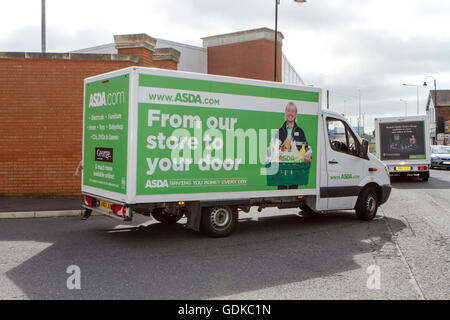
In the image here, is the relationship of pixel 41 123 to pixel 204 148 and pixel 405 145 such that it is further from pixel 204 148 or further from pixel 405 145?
pixel 405 145

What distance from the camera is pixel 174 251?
7035mm

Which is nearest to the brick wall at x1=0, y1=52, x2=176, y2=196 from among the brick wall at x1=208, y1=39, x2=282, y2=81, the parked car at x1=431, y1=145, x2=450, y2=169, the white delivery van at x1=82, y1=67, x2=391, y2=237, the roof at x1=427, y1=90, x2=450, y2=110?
the white delivery van at x1=82, y1=67, x2=391, y2=237

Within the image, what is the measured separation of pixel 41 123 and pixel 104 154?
5725mm

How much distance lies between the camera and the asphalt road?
5.08 m

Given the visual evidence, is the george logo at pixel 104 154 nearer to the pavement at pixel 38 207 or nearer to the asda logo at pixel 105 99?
the asda logo at pixel 105 99

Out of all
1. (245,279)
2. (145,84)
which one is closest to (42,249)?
(145,84)

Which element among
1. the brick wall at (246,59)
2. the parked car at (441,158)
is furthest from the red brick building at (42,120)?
the parked car at (441,158)

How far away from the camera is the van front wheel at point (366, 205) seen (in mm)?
9898

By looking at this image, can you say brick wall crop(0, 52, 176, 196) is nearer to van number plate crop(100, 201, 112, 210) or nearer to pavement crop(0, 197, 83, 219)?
pavement crop(0, 197, 83, 219)

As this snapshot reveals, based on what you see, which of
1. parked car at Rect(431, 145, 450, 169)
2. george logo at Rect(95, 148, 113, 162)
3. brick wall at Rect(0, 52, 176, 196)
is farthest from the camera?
parked car at Rect(431, 145, 450, 169)

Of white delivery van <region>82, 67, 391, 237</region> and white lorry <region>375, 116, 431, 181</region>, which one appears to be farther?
white lorry <region>375, 116, 431, 181</region>

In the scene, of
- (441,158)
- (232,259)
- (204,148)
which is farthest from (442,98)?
(232,259)

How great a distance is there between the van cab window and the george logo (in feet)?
14.1

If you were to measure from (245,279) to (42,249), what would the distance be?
10.9ft
